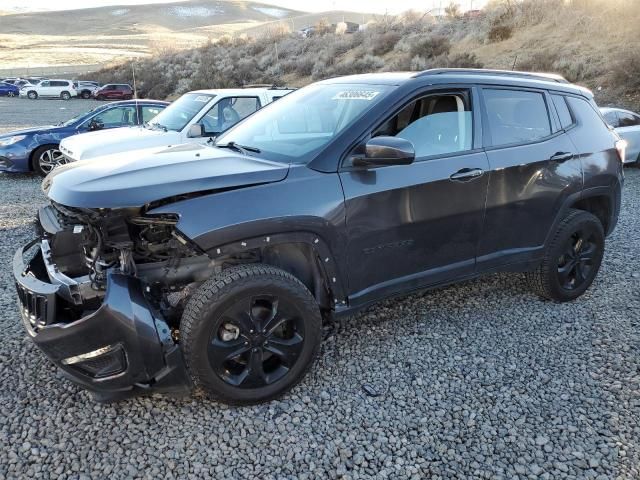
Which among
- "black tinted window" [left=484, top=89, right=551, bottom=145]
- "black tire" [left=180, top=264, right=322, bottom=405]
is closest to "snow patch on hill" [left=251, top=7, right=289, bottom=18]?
"black tinted window" [left=484, top=89, right=551, bottom=145]

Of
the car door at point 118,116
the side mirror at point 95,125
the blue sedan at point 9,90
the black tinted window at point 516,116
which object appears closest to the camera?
the black tinted window at point 516,116

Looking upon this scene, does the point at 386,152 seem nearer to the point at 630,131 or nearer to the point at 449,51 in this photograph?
the point at 630,131

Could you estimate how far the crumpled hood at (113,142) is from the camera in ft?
23.9

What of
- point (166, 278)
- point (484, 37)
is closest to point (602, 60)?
point (484, 37)

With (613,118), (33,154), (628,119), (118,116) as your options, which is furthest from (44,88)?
(628,119)

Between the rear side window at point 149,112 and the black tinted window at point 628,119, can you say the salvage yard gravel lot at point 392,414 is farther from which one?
the black tinted window at point 628,119

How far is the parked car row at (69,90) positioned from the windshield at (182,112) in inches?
1275

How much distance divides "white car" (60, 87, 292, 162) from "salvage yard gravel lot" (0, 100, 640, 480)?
3.79 m

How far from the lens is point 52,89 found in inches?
1537

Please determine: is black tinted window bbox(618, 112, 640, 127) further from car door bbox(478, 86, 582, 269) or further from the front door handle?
the front door handle

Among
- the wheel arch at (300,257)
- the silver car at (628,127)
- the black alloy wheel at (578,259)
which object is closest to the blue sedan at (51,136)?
the wheel arch at (300,257)

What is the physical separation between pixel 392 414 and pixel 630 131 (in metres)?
9.78

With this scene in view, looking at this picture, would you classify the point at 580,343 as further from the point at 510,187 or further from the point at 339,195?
the point at 339,195

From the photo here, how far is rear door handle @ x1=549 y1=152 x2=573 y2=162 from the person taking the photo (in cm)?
411
